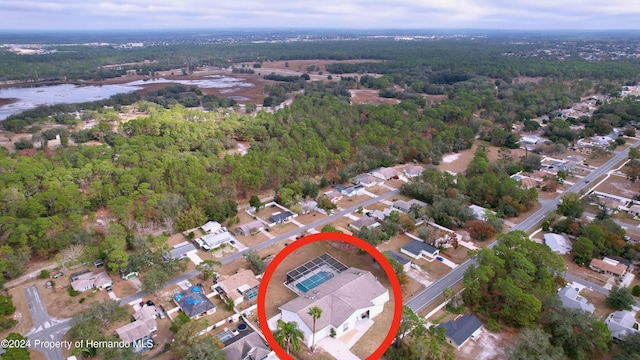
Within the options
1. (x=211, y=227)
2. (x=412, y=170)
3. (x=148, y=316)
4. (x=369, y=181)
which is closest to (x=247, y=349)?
(x=148, y=316)

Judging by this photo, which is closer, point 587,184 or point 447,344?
point 447,344

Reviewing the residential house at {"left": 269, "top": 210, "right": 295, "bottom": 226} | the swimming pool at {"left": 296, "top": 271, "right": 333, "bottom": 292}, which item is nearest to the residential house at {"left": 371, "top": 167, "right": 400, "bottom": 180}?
the residential house at {"left": 269, "top": 210, "right": 295, "bottom": 226}

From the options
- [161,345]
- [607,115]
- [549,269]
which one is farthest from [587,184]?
[161,345]

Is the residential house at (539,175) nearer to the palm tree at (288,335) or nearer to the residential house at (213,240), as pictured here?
the residential house at (213,240)

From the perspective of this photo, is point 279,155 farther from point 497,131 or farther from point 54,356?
point 497,131

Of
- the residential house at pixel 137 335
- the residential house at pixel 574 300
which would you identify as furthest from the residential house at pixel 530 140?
the residential house at pixel 137 335
